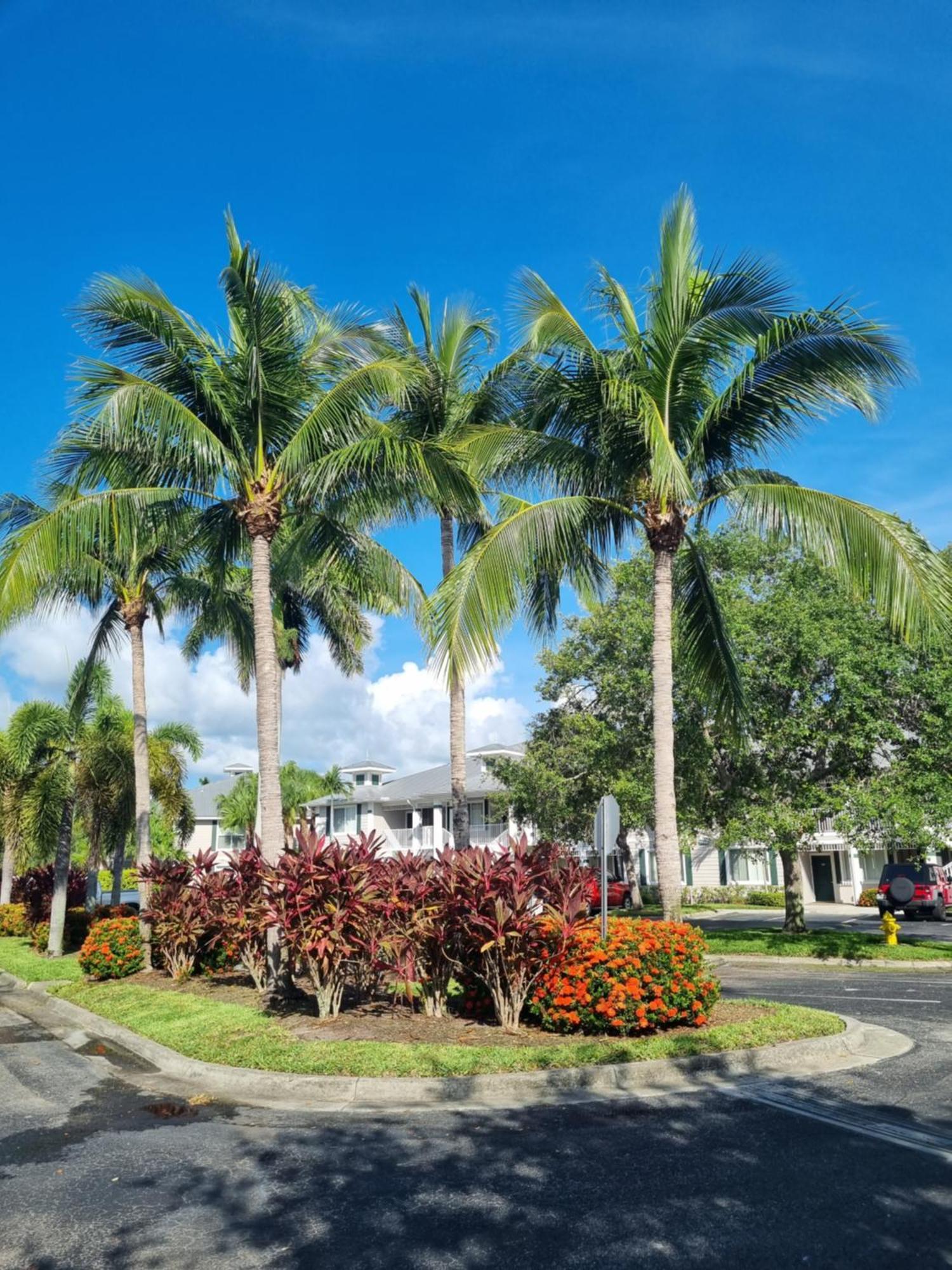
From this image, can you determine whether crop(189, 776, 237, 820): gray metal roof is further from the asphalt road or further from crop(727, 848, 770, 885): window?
the asphalt road

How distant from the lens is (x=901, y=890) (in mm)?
27547

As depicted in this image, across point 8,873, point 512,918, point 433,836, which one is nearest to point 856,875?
point 433,836

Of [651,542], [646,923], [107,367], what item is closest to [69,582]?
[107,367]

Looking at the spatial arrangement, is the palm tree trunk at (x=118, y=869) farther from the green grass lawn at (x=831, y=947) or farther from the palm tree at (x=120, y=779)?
the green grass lawn at (x=831, y=947)

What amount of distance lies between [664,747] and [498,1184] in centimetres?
691

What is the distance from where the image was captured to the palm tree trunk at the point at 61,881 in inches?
817

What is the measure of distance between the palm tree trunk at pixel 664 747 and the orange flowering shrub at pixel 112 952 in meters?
9.23

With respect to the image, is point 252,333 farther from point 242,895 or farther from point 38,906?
point 38,906

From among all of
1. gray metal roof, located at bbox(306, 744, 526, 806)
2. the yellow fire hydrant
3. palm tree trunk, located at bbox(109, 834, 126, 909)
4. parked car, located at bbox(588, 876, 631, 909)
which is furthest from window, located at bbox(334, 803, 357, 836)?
the yellow fire hydrant

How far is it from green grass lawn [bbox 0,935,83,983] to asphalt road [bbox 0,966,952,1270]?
10340 millimetres

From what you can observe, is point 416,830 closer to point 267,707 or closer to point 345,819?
point 345,819

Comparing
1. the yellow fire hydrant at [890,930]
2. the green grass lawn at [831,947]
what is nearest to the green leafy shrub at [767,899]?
the green grass lawn at [831,947]

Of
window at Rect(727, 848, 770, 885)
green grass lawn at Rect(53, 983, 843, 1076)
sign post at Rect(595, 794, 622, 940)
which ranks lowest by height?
green grass lawn at Rect(53, 983, 843, 1076)

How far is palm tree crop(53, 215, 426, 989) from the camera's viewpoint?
41.0ft
